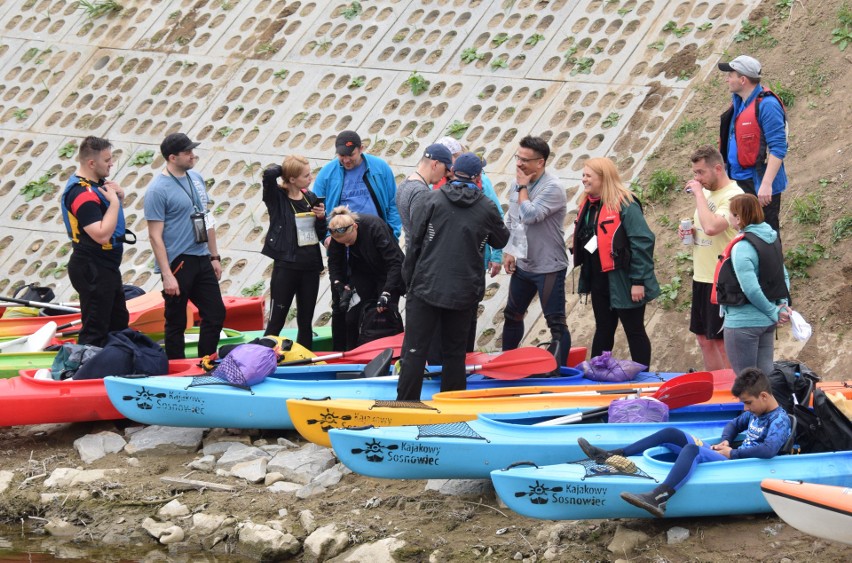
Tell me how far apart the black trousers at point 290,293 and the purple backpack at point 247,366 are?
759mm

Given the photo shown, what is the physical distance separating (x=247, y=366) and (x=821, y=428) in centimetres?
350

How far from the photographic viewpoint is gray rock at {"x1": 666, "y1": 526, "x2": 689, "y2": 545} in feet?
19.4

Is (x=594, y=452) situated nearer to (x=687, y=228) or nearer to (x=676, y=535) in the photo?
(x=676, y=535)

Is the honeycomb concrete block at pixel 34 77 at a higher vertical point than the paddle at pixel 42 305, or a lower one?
higher

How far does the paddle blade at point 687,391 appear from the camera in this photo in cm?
686

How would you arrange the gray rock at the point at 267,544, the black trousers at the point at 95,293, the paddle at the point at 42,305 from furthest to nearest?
the paddle at the point at 42,305 → the black trousers at the point at 95,293 → the gray rock at the point at 267,544

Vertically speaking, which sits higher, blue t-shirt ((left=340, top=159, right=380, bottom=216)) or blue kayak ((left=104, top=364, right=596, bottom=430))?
blue t-shirt ((left=340, top=159, right=380, bottom=216))

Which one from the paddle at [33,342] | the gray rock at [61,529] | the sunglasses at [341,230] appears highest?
the sunglasses at [341,230]

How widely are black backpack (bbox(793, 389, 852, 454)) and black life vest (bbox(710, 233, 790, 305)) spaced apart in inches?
30.0

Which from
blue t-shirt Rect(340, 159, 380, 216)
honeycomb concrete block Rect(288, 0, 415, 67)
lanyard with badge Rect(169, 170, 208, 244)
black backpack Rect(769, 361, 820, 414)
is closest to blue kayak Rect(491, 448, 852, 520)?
black backpack Rect(769, 361, 820, 414)

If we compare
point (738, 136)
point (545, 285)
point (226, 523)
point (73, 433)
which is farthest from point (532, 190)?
point (73, 433)

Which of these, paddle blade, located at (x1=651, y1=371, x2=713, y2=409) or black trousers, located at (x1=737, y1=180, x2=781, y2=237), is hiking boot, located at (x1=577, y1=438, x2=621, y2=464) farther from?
black trousers, located at (x1=737, y1=180, x2=781, y2=237)

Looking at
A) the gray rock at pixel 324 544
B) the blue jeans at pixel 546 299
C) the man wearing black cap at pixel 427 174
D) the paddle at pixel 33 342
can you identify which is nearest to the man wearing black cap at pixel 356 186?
the man wearing black cap at pixel 427 174

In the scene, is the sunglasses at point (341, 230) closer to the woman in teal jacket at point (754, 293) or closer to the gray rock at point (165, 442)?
the gray rock at point (165, 442)
